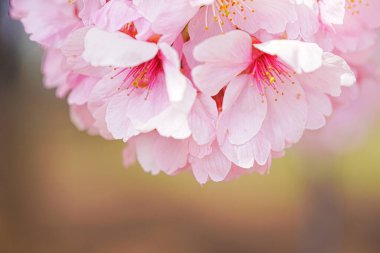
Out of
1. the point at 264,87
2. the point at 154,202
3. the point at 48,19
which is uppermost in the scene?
the point at 48,19

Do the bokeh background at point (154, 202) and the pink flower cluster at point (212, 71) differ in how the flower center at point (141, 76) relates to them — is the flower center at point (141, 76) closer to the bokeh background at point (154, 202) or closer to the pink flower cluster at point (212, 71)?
the pink flower cluster at point (212, 71)

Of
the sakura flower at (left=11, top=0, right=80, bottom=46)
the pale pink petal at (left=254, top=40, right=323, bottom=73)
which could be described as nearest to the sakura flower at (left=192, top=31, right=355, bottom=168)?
the pale pink petal at (left=254, top=40, right=323, bottom=73)

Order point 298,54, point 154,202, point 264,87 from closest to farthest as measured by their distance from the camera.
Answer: point 298,54 → point 264,87 → point 154,202

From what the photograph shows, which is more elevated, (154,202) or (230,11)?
(230,11)

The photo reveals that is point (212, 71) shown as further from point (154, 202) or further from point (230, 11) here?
point (154, 202)

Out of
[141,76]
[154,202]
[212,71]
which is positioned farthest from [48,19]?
[154,202]

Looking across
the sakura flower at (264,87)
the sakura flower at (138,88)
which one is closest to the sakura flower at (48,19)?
the sakura flower at (138,88)
